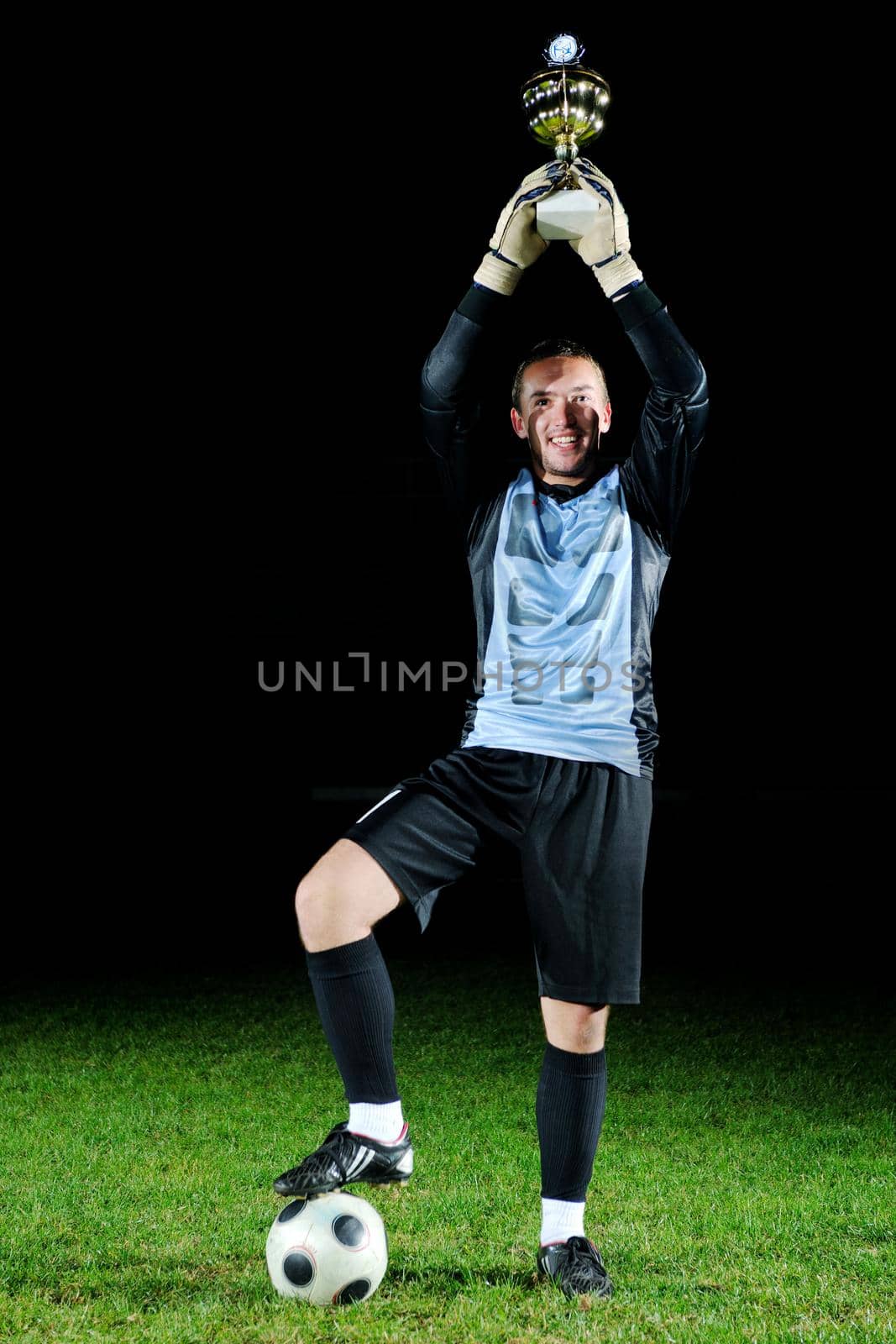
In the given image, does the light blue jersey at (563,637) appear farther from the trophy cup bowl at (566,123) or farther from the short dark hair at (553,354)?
the trophy cup bowl at (566,123)

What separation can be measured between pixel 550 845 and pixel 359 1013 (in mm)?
438

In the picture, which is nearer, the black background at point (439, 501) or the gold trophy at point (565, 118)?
the gold trophy at point (565, 118)

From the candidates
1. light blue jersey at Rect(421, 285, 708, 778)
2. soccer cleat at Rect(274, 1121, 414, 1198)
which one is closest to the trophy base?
light blue jersey at Rect(421, 285, 708, 778)

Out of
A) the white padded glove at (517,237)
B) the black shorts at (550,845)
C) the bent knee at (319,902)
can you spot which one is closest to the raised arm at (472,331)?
the white padded glove at (517,237)

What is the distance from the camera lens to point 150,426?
29.7 ft

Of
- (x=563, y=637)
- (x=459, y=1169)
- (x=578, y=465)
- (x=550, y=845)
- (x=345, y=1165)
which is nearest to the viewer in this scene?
(x=345, y=1165)

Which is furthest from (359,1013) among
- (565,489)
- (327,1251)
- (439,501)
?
(439,501)

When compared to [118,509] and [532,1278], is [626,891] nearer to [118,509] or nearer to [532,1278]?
[532,1278]

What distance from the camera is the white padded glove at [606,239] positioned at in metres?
2.20

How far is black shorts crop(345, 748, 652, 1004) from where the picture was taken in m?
2.17

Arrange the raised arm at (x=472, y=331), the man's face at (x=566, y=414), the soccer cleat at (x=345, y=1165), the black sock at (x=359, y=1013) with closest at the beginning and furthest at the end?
the soccer cleat at (x=345, y=1165), the black sock at (x=359, y=1013), the raised arm at (x=472, y=331), the man's face at (x=566, y=414)

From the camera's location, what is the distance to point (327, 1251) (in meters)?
2.12

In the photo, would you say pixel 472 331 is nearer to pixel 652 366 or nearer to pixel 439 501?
pixel 652 366

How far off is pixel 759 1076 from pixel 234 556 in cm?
670
